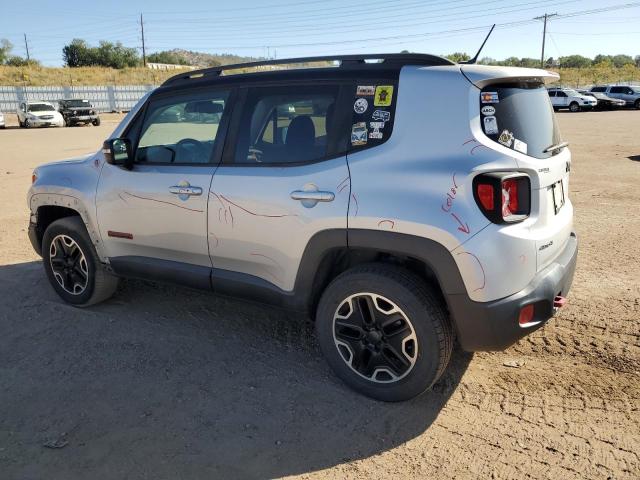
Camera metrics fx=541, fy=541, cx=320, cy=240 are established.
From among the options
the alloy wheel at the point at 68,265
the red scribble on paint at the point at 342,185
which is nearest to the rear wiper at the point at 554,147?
the red scribble on paint at the point at 342,185

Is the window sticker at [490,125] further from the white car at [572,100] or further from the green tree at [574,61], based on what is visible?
the green tree at [574,61]

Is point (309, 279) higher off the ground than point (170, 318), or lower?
higher

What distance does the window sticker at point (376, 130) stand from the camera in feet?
9.91

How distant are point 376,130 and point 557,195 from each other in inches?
45.3

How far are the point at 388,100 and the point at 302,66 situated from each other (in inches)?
34.8

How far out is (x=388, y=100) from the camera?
9.98 ft

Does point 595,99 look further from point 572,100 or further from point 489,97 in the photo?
point 489,97

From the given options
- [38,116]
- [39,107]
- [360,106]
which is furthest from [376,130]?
[39,107]

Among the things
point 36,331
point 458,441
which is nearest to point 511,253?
point 458,441

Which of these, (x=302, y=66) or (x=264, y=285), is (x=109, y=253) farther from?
(x=302, y=66)

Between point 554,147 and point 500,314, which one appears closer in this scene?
point 500,314

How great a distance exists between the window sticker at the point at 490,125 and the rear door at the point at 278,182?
775 mm

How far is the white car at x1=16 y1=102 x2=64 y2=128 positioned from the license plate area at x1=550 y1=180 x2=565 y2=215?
31985 mm

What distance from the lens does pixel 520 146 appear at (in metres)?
2.89
